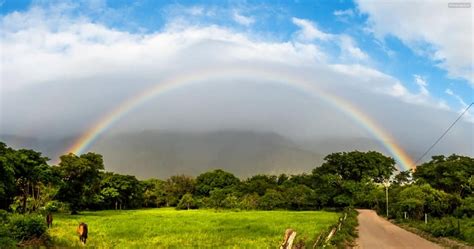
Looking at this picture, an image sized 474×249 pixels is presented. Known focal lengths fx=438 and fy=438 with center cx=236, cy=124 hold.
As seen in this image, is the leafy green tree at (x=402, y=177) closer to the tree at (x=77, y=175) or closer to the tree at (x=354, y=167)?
the tree at (x=354, y=167)

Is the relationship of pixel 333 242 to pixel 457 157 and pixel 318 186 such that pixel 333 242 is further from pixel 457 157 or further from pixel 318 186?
pixel 318 186

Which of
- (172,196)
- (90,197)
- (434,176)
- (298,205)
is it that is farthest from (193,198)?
(434,176)

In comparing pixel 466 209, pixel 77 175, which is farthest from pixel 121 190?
pixel 466 209

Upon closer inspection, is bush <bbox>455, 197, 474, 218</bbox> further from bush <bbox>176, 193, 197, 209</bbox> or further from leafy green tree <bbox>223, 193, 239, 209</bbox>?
bush <bbox>176, 193, 197, 209</bbox>

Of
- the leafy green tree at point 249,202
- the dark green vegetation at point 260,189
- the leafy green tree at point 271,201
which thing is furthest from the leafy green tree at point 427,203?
the leafy green tree at point 249,202

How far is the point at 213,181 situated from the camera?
12381 cm

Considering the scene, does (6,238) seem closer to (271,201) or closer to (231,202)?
(271,201)

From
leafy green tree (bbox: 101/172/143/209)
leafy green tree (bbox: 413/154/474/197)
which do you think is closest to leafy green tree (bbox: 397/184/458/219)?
leafy green tree (bbox: 413/154/474/197)

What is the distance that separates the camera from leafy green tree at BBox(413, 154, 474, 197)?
68.6 m

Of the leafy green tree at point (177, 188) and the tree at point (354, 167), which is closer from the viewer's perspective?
the tree at point (354, 167)

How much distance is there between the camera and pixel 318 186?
96.2m

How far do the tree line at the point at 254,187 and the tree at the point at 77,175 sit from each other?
14 cm

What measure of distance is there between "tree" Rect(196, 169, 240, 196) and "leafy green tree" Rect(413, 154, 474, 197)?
57373mm

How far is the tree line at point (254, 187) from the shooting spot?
161 feet
